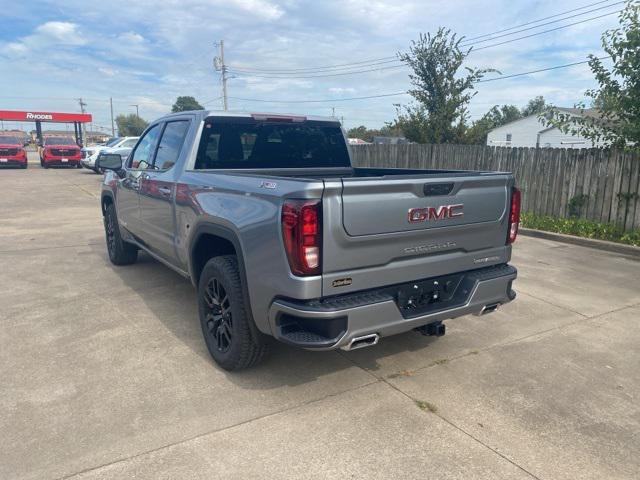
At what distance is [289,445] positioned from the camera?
108 inches

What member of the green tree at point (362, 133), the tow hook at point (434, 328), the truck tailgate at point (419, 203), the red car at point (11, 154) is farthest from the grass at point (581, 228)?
the green tree at point (362, 133)

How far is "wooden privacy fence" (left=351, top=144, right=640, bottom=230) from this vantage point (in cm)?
853

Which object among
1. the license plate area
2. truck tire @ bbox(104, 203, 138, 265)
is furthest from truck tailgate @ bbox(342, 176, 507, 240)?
truck tire @ bbox(104, 203, 138, 265)

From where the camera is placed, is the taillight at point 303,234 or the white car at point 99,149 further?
the white car at point 99,149

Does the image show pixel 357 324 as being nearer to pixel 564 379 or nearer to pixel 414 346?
pixel 414 346

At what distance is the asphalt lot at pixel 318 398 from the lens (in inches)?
103

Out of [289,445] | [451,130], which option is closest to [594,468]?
[289,445]

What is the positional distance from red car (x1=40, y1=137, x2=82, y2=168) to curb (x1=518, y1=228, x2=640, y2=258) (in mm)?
25890

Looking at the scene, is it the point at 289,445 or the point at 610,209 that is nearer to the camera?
the point at 289,445

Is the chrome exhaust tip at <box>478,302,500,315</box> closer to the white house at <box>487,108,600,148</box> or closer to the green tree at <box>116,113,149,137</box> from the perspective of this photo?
the white house at <box>487,108,600,148</box>

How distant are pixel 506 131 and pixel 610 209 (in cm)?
4621

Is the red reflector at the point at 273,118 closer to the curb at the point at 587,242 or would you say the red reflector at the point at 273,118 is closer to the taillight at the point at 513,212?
the taillight at the point at 513,212

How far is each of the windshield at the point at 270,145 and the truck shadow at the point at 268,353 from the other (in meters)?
1.52

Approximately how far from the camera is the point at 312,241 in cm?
273
